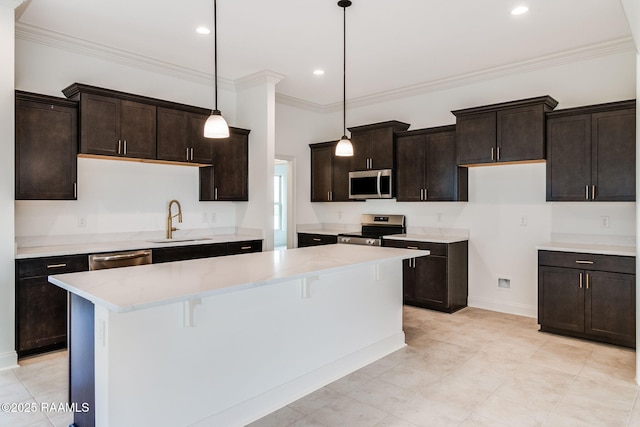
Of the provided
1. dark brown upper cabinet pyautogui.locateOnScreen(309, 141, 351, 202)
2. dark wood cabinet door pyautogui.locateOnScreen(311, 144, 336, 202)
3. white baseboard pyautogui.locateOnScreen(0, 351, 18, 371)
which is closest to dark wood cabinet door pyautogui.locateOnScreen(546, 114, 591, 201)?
dark brown upper cabinet pyautogui.locateOnScreen(309, 141, 351, 202)

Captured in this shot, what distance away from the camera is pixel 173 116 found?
441cm

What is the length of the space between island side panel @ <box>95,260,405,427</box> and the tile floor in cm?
16

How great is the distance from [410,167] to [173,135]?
282cm

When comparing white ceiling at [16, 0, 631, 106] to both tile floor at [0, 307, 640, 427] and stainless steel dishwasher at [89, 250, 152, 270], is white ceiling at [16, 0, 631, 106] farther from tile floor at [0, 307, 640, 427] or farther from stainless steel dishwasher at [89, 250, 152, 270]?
tile floor at [0, 307, 640, 427]

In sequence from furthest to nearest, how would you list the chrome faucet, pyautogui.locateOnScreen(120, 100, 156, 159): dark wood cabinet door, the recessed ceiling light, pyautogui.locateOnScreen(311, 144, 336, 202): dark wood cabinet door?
pyautogui.locateOnScreen(311, 144, 336, 202): dark wood cabinet door
the chrome faucet
pyautogui.locateOnScreen(120, 100, 156, 159): dark wood cabinet door
the recessed ceiling light

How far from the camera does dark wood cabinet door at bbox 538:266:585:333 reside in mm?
3762

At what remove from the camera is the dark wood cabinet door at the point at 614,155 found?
3648 mm

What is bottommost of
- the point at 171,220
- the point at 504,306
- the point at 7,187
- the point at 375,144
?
the point at 504,306

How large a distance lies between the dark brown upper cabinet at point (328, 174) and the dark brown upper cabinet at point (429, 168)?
0.88m

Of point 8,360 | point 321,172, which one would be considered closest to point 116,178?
point 8,360

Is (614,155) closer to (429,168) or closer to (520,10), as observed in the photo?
(520,10)

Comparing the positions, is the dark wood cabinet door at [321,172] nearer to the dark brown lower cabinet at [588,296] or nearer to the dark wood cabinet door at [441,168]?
the dark wood cabinet door at [441,168]

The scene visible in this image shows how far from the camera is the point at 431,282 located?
4.77 metres

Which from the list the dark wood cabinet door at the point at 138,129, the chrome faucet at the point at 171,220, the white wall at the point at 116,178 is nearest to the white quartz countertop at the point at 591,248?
the white wall at the point at 116,178
